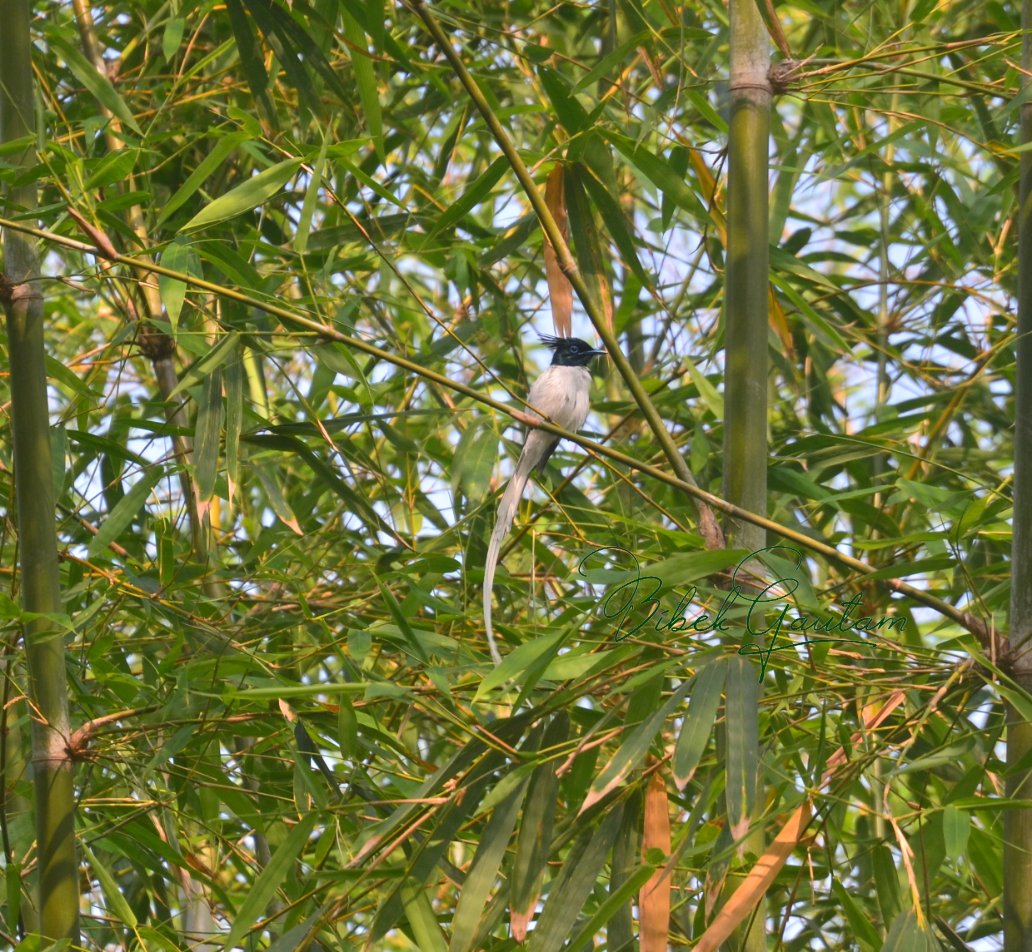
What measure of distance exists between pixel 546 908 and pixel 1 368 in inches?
74.7

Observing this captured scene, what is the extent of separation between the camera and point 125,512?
248 cm

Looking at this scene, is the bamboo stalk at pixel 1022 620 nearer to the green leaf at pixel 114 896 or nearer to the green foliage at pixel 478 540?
the green foliage at pixel 478 540

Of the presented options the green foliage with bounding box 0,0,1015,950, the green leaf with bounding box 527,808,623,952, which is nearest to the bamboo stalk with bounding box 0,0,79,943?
the green foliage with bounding box 0,0,1015,950

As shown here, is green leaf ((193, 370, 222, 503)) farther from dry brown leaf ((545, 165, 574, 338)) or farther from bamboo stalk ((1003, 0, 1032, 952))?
bamboo stalk ((1003, 0, 1032, 952))

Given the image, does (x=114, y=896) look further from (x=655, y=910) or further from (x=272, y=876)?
(x=655, y=910)

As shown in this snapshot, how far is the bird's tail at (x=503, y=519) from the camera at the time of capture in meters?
2.24

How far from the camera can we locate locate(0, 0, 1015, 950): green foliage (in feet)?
6.42

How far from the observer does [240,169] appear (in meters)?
3.50

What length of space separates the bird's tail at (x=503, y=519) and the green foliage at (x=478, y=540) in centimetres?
5

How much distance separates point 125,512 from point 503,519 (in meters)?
0.69

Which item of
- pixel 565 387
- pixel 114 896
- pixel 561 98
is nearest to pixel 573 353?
pixel 565 387

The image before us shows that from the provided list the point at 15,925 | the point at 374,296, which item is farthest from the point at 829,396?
the point at 15,925

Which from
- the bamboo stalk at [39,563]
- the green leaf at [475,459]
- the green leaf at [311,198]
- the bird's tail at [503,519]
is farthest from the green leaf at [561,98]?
the bamboo stalk at [39,563]

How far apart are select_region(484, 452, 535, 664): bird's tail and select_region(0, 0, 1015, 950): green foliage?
0.05m
